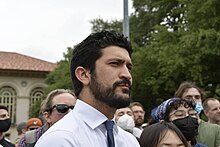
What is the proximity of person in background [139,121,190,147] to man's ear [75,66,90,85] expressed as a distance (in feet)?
3.58

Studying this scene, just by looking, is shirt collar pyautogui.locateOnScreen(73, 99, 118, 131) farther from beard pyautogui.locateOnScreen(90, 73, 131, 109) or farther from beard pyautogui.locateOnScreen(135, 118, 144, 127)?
beard pyautogui.locateOnScreen(135, 118, 144, 127)

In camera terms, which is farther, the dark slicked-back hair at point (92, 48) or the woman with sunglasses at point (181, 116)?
the woman with sunglasses at point (181, 116)

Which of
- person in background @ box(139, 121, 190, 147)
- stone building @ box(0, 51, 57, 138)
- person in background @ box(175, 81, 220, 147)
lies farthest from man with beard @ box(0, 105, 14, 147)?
stone building @ box(0, 51, 57, 138)

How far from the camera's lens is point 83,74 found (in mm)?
2309

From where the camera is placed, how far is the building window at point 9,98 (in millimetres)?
49531

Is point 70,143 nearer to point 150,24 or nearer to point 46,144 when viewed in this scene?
point 46,144

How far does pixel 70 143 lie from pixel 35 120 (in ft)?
→ 17.5

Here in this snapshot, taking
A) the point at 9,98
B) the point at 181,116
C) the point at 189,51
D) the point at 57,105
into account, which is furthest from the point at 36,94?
the point at 181,116

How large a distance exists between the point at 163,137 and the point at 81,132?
121 centimetres

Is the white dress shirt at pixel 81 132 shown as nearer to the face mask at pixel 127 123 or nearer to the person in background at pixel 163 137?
the person in background at pixel 163 137

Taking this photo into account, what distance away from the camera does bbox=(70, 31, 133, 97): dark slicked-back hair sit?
229cm

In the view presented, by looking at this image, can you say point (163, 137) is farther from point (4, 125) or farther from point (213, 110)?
point (4, 125)

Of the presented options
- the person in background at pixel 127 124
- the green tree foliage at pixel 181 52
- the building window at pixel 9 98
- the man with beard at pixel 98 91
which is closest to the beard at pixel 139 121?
the person in background at pixel 127 124

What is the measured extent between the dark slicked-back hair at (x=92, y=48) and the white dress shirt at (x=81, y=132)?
0.51 ft
